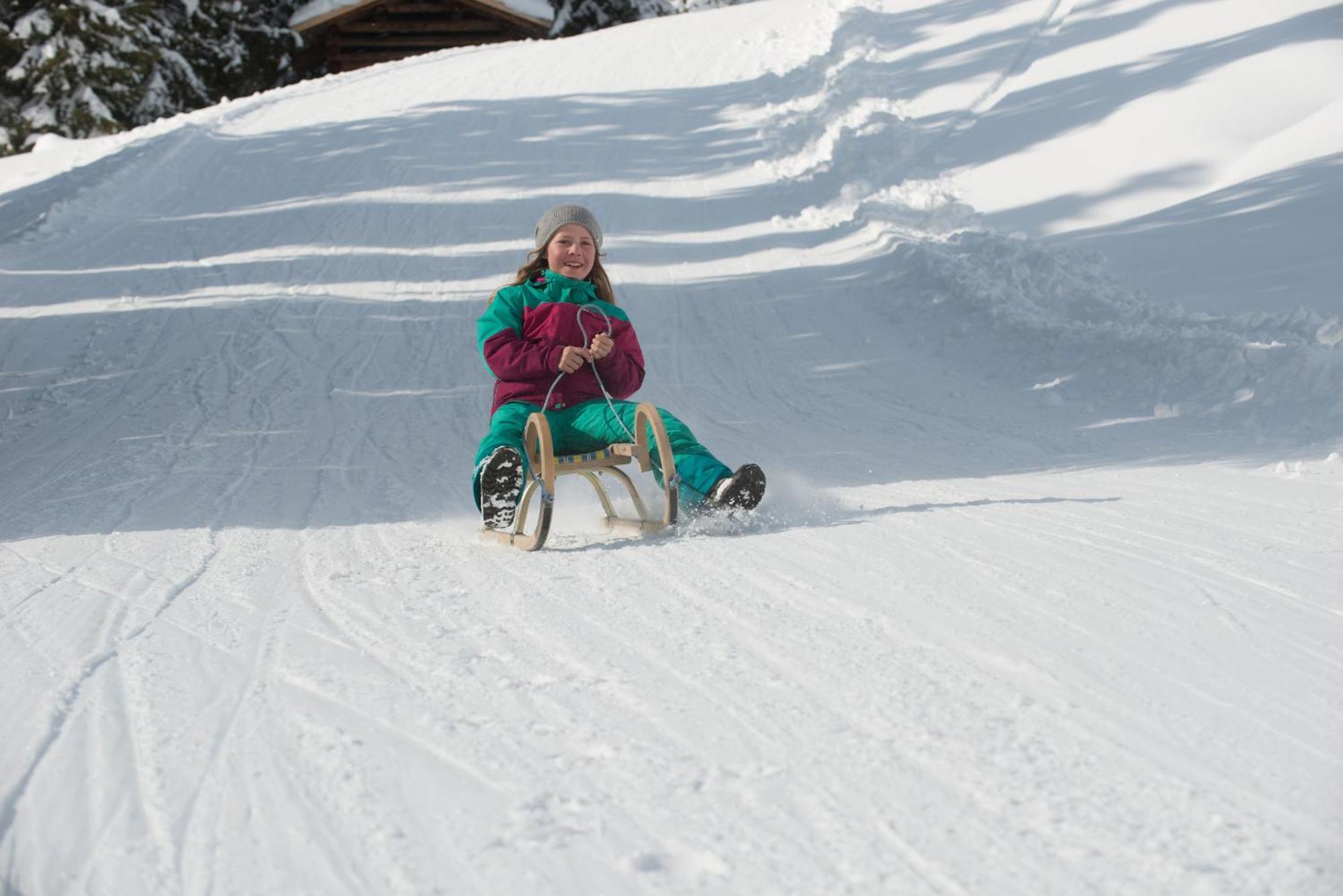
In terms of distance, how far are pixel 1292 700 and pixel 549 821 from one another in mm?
1522

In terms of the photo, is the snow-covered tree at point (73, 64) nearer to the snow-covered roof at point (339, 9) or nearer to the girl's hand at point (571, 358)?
the snow-covered roof at point (339, 9)

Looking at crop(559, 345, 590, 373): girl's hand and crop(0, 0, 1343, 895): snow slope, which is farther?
crop(559, 345, 590, 373): girl's hand

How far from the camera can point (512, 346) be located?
486cm

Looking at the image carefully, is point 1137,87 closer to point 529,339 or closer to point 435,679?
point 529,339

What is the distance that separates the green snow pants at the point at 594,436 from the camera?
4523mm

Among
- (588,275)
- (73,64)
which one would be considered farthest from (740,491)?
(73,64)

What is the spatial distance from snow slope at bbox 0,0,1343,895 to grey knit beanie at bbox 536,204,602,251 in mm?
1104

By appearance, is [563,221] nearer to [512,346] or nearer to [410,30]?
[512,346]

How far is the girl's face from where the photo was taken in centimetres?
511

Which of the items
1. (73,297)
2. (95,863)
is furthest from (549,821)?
(73,297)

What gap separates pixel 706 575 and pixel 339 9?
82.6 ft

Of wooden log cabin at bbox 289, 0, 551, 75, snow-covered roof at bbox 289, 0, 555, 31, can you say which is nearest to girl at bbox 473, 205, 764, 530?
snow-covered roof at bbox 289, 0, 555, 31

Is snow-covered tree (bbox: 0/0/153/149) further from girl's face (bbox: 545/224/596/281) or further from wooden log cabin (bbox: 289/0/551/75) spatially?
girl's face (bbox: 545/224/596/281)

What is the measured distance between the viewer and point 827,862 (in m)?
1.98
